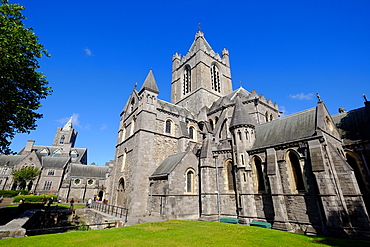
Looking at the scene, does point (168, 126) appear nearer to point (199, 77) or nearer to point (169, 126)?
point (169, 126)

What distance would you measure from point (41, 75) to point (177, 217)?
15842 mm

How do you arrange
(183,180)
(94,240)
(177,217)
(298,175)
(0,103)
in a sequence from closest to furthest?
1. (94,240)
2. (0,103)
3. (298,175)
4. (177,217)
5. (183,180)

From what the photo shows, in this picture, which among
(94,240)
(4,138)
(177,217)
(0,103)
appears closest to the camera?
(94,240)

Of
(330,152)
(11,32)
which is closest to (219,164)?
(330,152)

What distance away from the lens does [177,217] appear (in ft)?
51.8

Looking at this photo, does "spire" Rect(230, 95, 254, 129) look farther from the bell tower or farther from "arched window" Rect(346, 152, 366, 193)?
the bell tower

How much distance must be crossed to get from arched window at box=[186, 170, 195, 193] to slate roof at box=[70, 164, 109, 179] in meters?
34.4

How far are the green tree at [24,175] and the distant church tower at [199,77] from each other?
37.4m

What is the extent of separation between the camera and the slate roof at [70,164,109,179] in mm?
42312

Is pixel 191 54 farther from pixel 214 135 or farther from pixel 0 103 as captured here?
pixel 0 103

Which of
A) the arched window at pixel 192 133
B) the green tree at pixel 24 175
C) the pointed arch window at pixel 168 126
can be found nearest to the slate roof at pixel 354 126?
the arched window at pixel 192 133

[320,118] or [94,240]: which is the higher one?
[320,118]

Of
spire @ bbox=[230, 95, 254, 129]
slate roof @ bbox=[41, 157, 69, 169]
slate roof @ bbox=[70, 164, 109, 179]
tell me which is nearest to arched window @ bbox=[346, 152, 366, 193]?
spire @ bbox=[230, 95, 254, 129]

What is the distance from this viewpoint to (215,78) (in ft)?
119
